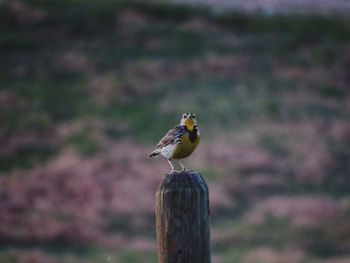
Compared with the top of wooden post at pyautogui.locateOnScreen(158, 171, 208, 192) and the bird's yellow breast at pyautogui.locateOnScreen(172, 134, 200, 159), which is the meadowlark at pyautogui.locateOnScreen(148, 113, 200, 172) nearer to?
the bird's yellow breast at pyautogui.locateOnScreen(172, 134, 200, 159)

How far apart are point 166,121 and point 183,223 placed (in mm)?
31355

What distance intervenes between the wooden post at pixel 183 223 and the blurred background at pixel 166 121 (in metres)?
6.89

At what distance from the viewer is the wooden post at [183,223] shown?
3.84m

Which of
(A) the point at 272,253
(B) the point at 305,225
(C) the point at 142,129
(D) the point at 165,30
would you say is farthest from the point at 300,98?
(A) the point at 272,253

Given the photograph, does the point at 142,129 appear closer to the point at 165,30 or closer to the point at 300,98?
the point at 300,98

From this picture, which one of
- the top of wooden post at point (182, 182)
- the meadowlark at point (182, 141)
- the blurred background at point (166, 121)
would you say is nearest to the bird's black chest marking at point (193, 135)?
the meadowlark at point (182, 141)

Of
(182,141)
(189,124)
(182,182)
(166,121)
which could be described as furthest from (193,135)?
(166,121)

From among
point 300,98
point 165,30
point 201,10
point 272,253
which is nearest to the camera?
point 272,253

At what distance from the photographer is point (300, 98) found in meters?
39.0

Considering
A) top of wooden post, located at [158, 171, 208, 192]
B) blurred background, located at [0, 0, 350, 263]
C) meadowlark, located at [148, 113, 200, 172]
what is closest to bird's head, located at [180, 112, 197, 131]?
meadowlark, located at [148, 113, 200, 172]

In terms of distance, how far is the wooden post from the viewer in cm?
384

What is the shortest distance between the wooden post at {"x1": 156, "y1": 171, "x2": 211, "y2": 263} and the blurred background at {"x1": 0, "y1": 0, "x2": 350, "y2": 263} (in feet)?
22.6

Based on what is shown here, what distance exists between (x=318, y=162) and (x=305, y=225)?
720 centimetres

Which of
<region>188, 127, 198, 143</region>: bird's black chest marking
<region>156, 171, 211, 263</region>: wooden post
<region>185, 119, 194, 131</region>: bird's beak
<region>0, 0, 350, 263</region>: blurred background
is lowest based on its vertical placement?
<region>156, 171, 211, 263</region>: wooden post
